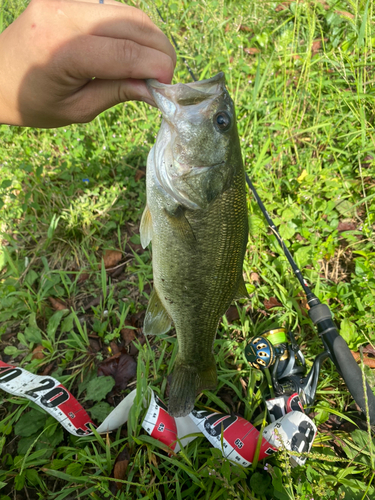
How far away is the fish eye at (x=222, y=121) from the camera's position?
1730 millimetres

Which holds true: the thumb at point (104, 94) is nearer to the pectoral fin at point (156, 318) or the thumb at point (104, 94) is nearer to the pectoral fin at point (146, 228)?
the pectoral fin at point (146, 228)

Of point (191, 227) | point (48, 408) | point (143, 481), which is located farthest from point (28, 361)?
point (191, 227)

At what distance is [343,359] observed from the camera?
2.12 meters

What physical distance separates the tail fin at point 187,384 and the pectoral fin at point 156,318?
0.28 metres

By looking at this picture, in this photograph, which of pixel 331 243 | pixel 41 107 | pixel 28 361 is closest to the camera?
pixel 41 107

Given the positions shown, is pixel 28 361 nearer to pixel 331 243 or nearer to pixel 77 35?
pixel 77 35

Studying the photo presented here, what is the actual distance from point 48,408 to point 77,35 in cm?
253

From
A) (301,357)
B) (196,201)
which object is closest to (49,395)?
(196,201)

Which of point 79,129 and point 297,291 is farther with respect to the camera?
point 79,129

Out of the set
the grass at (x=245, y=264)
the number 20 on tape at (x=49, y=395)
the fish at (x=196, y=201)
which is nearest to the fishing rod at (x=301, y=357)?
the grass at (x=245, y=264)

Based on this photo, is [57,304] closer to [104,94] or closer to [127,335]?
[127,335]

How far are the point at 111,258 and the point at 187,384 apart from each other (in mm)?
1751

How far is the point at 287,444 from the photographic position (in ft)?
6.21

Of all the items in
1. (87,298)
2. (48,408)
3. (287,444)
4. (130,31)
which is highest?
(130,31)
